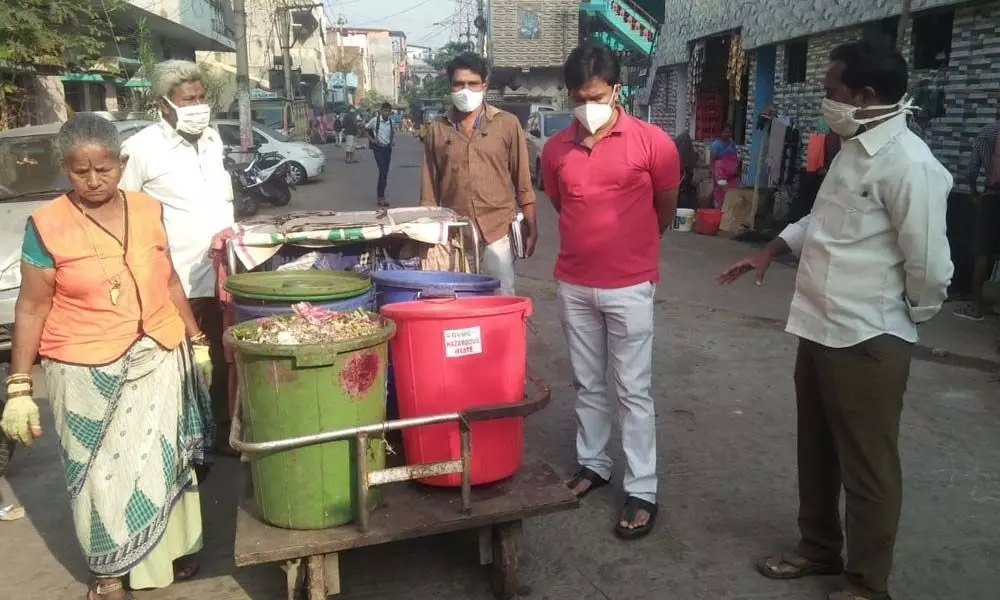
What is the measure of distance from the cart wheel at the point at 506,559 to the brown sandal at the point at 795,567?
1.00 m

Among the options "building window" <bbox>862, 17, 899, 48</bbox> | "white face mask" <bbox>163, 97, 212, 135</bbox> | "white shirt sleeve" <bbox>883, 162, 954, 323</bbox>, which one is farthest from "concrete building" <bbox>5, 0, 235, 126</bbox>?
"white shirt sleeve" <bbox>883, 162, 954, 323</bbox>

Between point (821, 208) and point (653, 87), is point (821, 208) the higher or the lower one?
the lower one

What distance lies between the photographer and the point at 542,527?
12.0 feet

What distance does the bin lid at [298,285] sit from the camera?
3.21 m

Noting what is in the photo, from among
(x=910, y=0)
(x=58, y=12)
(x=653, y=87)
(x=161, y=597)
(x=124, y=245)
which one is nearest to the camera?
(x=124, y=245)

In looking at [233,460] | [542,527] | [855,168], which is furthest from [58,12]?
[855,168]

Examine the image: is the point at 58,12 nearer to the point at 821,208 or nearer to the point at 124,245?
the point at 124,245

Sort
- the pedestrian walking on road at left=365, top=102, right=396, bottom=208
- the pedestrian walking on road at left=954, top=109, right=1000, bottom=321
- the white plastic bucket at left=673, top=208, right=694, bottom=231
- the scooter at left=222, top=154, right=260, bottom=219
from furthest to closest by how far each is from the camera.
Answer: the pedestrian walking on road at left=365, top=102, right=396, bottom=208
the scooter at left=222, top=154, right=260, bottom=219
the white plastic bucket at left=673, top=208, right=694, bottom=231
the pedestrian walking on road at left=954, top=109, right=1000, bottom=321

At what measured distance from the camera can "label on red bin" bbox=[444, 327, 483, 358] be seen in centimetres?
301

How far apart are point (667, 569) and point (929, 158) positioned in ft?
5.95

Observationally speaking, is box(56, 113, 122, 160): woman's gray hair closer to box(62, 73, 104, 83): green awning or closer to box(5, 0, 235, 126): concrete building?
box(5, 0, 235, 126): concrete building

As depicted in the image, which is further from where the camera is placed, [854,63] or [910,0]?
[910,0]

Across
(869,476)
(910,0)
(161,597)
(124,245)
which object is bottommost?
(161,597)

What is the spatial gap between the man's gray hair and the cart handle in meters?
1.75
